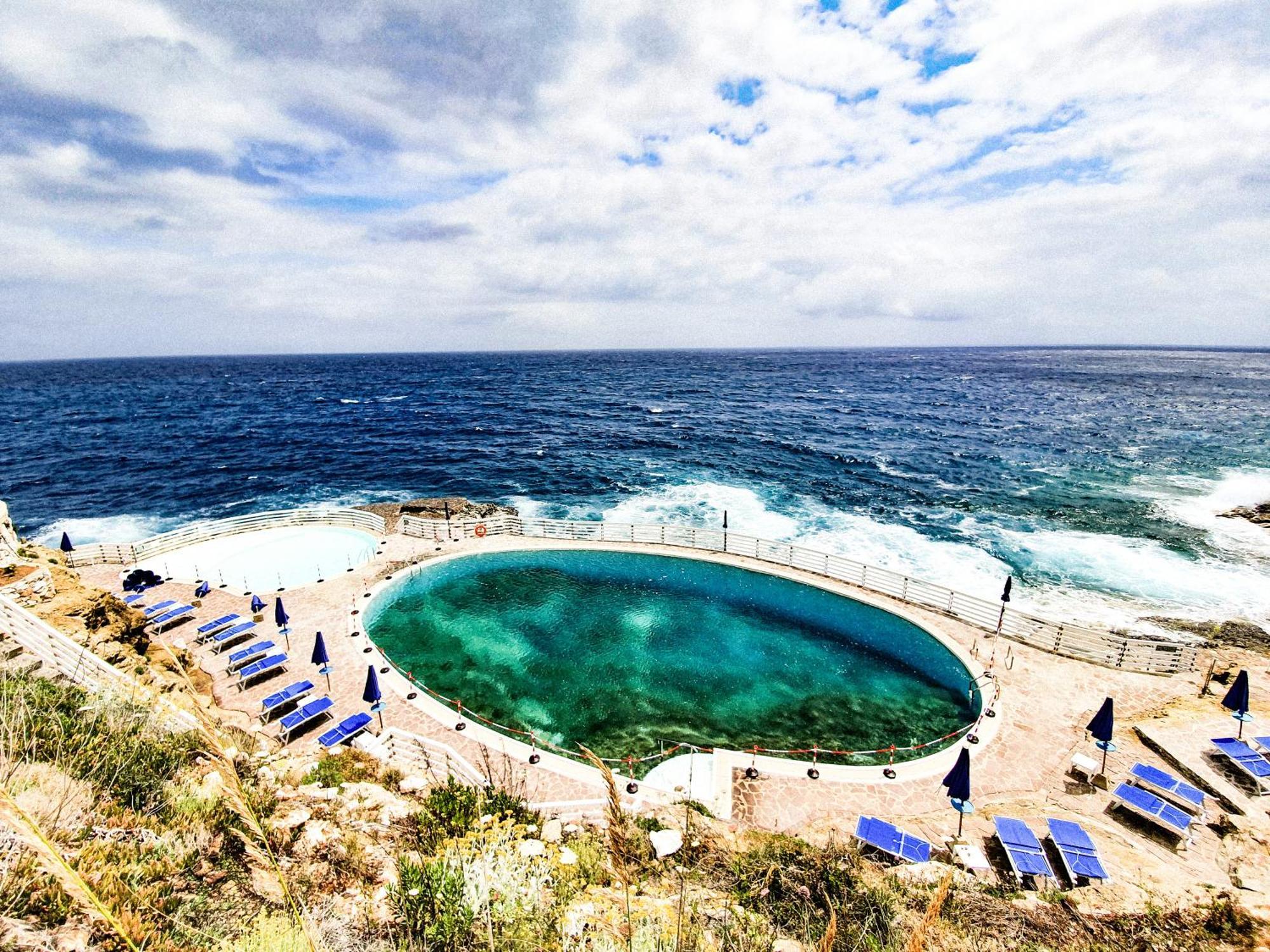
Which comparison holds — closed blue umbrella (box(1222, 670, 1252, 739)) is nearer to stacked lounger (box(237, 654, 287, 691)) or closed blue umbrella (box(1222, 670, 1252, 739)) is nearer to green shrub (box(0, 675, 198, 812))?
green shrub (box(0, 675, 198, 812))

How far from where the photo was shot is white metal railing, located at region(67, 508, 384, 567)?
26406 millimetres

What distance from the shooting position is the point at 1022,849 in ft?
38.2

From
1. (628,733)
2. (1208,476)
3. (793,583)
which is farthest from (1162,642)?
(1208,476)

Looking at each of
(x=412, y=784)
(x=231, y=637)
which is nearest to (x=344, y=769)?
(x=412, y=784)

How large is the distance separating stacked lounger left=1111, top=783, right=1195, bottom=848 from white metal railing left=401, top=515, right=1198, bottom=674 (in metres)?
7.26

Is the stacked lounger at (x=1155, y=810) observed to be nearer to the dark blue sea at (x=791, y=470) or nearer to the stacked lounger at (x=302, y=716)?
the dark blue sea at (x=791, y=470)

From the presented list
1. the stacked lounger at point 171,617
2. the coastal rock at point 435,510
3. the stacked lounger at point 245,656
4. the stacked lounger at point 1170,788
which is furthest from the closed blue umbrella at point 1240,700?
the stacked lounger at point 171,617

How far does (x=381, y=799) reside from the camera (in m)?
10.4

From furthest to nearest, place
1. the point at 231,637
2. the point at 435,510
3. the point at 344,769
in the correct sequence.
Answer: the point at 435,510
the point at 231,637
the point at 344,769

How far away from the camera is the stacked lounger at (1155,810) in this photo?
1234 centimetres

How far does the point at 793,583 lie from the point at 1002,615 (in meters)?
8.16

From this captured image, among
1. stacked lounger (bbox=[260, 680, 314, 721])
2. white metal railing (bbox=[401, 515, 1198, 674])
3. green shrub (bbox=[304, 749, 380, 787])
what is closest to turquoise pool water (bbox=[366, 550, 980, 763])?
white metal railing (bbox=[401, 515, 1198, 674])

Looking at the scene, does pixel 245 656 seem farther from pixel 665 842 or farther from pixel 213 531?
pixel 213 531

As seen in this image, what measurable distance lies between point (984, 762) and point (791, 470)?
120 feet
